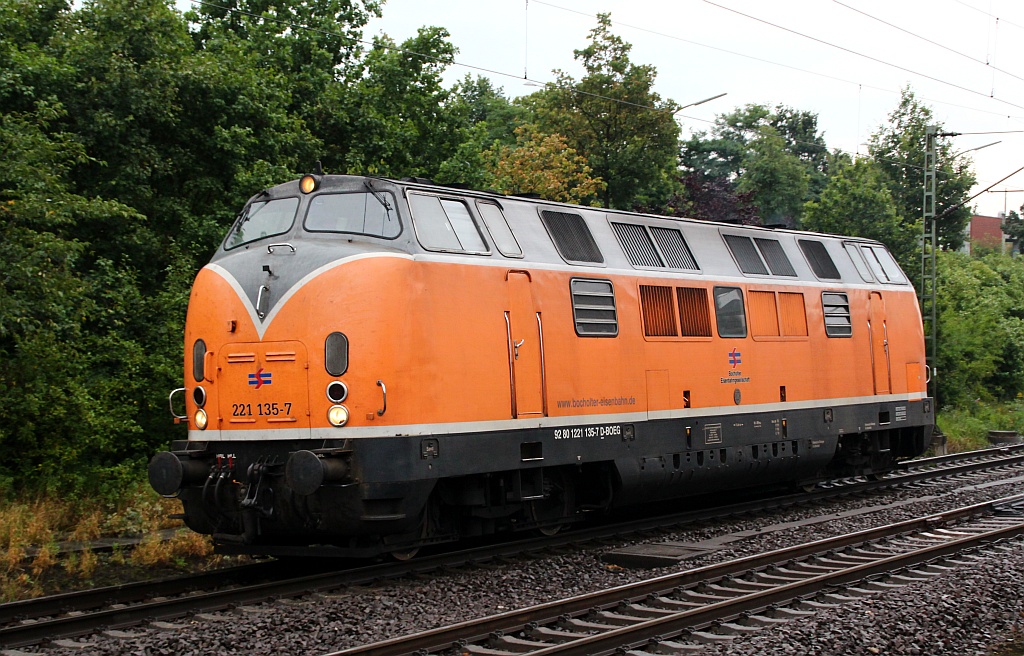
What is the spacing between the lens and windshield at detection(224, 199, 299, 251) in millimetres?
10664

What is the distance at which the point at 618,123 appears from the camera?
33719 mm

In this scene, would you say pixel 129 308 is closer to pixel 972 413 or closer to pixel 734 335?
pixel 734 335

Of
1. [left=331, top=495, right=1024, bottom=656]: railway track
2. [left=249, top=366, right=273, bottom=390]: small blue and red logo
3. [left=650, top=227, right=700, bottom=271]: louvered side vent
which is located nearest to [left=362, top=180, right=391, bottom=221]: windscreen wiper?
[left=249, top=366, right=273, bottom=390]: small blue and red logo

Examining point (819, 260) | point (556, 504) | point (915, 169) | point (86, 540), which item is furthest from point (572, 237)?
point (915, 169)

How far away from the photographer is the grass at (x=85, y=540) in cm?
1016

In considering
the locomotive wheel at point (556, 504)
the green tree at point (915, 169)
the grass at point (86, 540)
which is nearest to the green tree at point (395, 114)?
the grass at point (86, 540)

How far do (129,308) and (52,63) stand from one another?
13.0ft

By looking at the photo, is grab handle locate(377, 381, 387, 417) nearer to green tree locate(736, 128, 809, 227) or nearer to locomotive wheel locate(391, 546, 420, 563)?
locomotive wheel locate(391, 546, 420, 563)

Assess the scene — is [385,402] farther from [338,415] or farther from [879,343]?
[879,343]

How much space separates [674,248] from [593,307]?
7.12ft

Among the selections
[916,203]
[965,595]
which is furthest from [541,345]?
[916,203]

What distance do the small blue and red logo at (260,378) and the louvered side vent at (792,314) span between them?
308 inches

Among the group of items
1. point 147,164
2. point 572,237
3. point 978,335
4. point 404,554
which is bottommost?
point 404,554

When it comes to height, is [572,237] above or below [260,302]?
above
